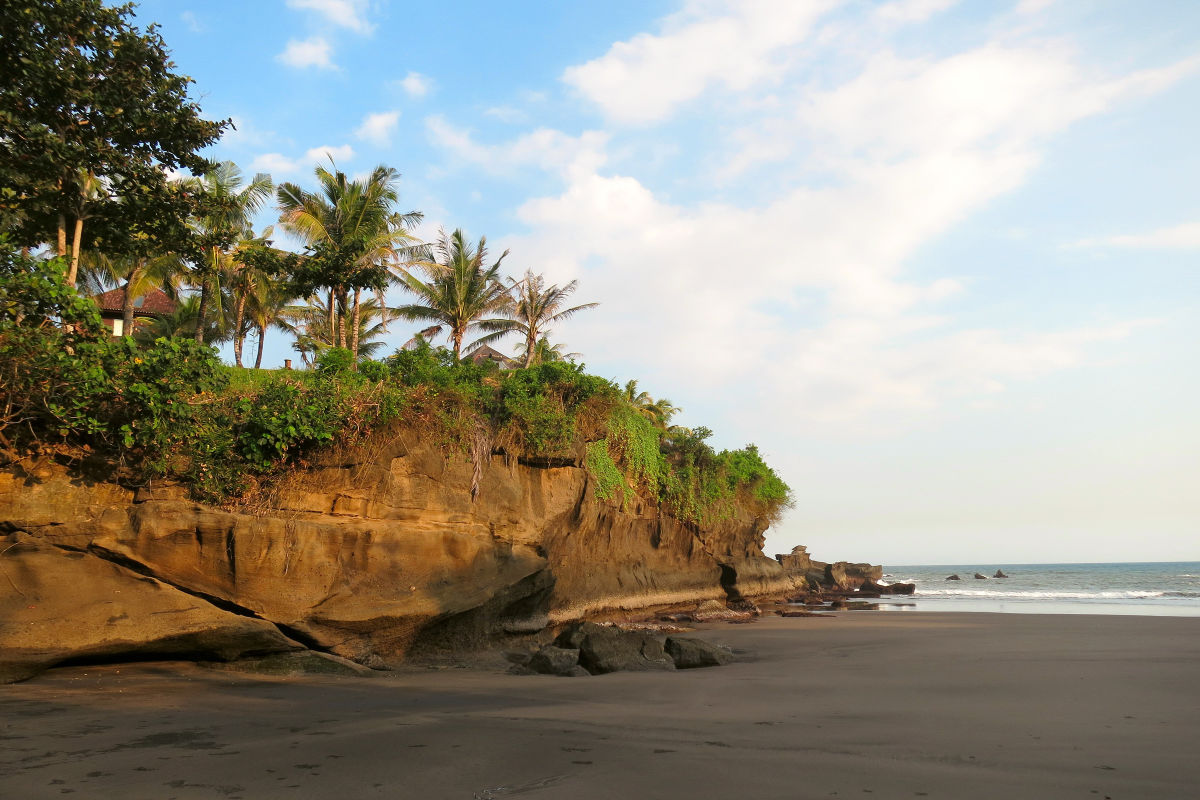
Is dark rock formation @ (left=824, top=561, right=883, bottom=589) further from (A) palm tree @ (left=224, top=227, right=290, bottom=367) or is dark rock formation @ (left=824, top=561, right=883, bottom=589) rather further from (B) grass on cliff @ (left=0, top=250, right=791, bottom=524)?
(A) palm tree @ (left=224, top=227, right=290, bottom=367)

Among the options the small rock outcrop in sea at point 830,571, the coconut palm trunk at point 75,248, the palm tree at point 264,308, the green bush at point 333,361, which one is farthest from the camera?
the small rock outcrop in sea at point 830,571

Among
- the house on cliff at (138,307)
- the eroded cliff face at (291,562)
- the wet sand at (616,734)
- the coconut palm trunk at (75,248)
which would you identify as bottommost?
the wet sand at (616,734)

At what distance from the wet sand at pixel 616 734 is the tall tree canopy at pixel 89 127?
6866 millimetres

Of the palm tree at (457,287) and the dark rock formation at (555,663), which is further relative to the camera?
the palm tree at (457,287)

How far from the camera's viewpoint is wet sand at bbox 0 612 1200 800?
4121mm

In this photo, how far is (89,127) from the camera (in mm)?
10211

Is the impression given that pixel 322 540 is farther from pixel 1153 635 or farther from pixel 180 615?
pixel 1153 635

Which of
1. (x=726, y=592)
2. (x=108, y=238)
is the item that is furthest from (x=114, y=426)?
(x=726, y=592)

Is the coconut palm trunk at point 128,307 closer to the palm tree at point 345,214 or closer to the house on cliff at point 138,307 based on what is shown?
the house on cliff at point 138,307

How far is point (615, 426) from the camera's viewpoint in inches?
673

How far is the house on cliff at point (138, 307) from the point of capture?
26.6 meters

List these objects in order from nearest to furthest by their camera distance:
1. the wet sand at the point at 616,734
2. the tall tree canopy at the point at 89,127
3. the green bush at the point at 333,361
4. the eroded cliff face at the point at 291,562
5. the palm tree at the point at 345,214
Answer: the wet sand at the point at 616,734 < the eroded cliff face at the point at 291,562 < the tall tree canopy at the point at 89,127 < the green bush at the point at 333,361 < the palm tree at the point at 345,214

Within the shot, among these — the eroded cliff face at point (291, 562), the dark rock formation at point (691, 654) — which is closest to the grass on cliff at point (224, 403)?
the eroded cliff face at point (291, 562)

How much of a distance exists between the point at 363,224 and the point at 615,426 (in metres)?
11.5
